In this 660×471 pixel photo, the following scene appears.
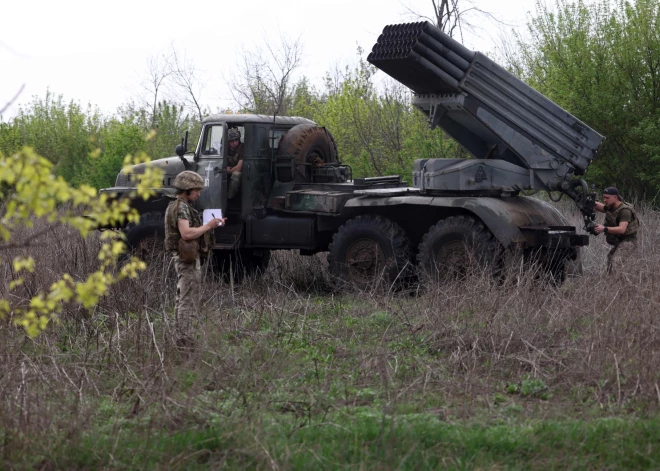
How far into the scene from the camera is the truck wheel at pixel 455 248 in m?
11.7

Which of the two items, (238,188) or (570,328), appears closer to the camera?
(570,328)

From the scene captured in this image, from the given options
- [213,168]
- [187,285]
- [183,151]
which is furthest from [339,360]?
[183,151]

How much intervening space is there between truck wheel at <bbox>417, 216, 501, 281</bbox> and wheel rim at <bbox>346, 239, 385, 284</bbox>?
0.65 meters

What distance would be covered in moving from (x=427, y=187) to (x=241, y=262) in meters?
3.08

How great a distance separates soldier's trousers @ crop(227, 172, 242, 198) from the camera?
13.1m

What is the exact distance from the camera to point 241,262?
1392 centimetres

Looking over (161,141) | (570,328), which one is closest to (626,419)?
(570,328)

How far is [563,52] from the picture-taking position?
2319cm

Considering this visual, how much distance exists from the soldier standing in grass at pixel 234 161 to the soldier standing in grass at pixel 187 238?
399 cm

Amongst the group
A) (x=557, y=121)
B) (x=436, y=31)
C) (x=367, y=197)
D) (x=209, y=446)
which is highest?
(x=436, y=31)

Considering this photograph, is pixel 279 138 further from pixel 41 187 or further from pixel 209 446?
pixel 41 187

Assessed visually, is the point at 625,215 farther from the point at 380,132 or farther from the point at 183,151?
the point at 380,132

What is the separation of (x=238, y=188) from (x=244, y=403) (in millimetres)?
7134

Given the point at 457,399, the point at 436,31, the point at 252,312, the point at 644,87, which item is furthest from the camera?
the point at 644,87
